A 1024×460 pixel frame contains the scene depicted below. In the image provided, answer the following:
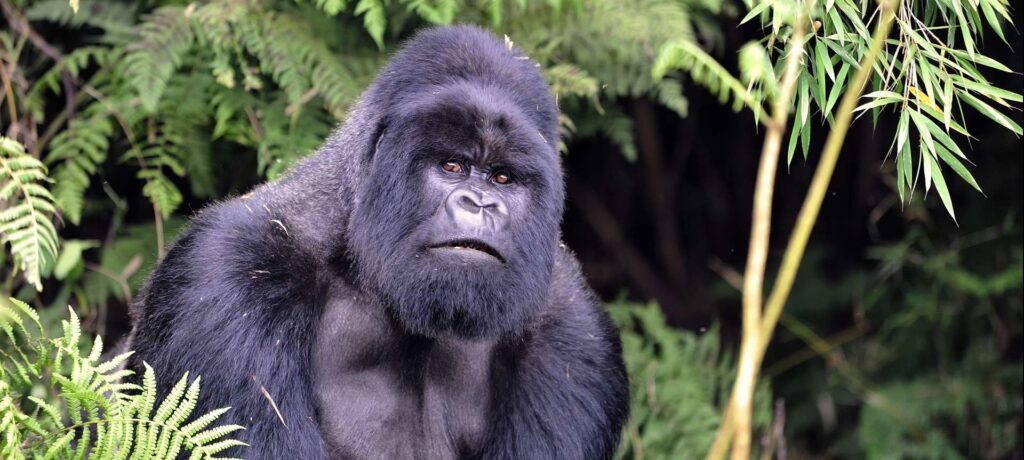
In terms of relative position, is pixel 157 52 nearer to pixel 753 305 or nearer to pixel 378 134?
pixel 378 134

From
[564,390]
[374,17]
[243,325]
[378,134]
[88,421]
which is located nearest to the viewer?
[88,421]

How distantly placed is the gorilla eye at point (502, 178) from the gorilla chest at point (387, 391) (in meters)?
0.47

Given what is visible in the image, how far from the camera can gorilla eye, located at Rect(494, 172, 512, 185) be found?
301 cm

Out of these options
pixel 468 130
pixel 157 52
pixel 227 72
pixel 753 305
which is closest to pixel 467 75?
pixel 468 130

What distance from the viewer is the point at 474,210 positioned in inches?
112

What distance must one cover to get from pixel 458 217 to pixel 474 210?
4 cm

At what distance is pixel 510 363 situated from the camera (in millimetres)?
3264

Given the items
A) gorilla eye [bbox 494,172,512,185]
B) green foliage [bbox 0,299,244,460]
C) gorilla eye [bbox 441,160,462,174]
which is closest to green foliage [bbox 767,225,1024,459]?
gorilla eye [bbox 494,172,512,185]

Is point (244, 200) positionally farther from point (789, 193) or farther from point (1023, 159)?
point (789, 193)

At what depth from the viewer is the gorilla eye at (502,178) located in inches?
118

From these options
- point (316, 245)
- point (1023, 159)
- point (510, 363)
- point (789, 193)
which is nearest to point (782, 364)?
point (789, 193)

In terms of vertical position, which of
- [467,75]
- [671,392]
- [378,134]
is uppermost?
[467,75]

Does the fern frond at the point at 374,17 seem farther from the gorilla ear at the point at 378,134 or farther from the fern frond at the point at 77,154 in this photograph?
the fern frond at the point at 77,154

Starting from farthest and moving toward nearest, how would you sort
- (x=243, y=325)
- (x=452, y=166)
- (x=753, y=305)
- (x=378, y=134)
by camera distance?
1. (x=378, y=134)
2. (x=452, y=166)
3. (x=243, y=325)
4. (x=753, y=305)
